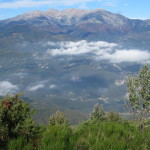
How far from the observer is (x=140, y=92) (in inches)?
1458

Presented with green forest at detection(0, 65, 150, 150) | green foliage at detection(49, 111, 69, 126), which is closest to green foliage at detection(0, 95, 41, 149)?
green forest at detection(0, 65, 150, 150)

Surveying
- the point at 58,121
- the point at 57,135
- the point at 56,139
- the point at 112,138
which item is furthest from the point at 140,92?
the point at 56,139

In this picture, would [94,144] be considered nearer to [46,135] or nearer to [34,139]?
[46,135]

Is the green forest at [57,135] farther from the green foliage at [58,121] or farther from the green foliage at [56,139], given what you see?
the green foliage at [58,121]

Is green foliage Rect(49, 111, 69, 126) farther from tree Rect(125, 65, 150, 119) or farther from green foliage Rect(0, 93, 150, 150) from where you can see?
tree Rect(125, 65, 150, 119)

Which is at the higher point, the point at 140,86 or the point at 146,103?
the point at 140,86

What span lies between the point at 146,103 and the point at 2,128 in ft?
107

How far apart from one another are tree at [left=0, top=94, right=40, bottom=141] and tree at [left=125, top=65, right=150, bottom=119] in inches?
1222

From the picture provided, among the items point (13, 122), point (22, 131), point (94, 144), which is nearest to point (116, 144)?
point (94, 144)

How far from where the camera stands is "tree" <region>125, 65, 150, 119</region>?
36.7m

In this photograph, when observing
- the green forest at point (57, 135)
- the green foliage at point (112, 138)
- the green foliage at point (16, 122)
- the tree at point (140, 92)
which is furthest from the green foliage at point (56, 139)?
the tree at point (140, 92)

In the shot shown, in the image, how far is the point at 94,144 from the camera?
584cm

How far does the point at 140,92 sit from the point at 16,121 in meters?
32.1

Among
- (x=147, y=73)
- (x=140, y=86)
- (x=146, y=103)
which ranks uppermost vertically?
(x=147, y=73)
